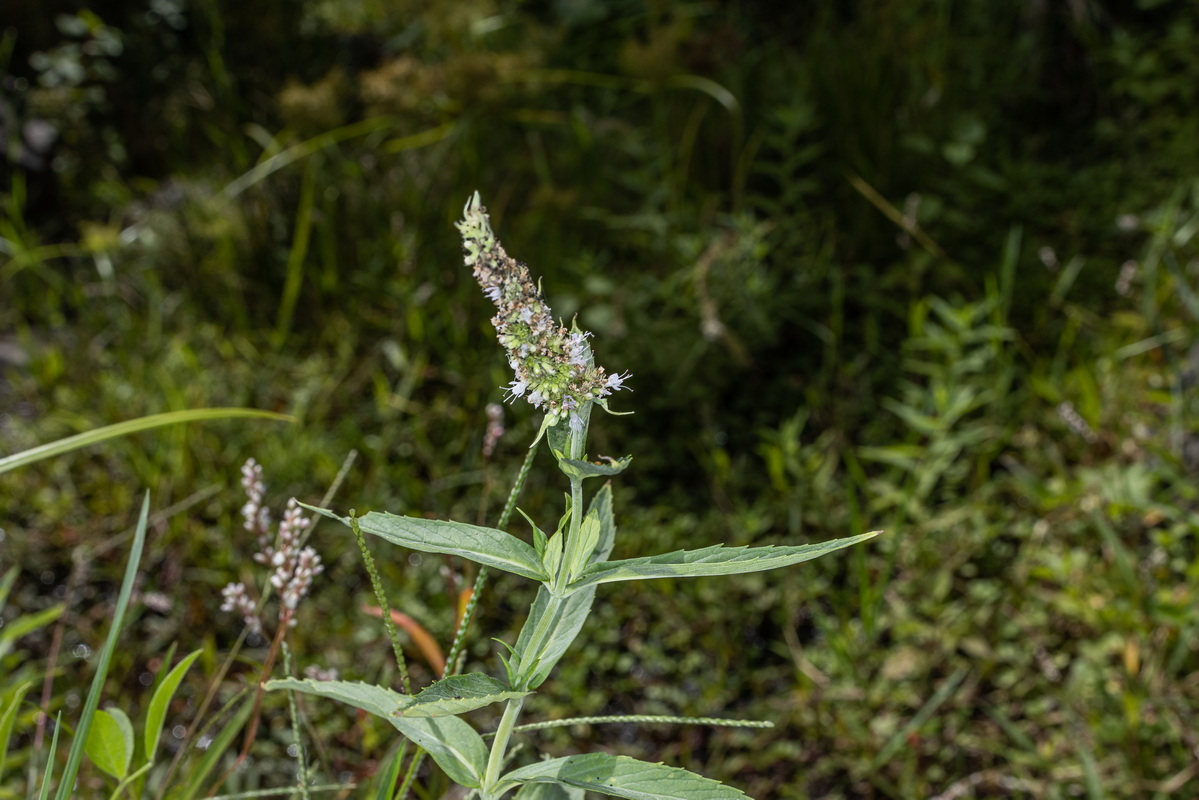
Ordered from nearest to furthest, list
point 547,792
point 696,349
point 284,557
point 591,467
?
point 591,467 → point 547,792 → point 284,557 → point 696,349

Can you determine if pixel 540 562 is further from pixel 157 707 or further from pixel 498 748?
pixel 157 707

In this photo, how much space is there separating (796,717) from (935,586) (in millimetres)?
456

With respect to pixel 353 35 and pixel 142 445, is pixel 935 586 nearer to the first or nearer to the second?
pixel 142 445

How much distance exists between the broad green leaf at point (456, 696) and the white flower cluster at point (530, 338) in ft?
0.76

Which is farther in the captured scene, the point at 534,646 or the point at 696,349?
the point at 696,349

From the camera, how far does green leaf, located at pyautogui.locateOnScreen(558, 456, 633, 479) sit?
715 mm

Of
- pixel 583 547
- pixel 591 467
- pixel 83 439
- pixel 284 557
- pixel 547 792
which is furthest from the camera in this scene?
pixel 83 439

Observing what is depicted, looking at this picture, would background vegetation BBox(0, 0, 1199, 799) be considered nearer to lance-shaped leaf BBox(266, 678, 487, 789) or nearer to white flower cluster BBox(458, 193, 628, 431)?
lance-shaped leaf BBox(266, 678, 487, 789)

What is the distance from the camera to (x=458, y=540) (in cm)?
80

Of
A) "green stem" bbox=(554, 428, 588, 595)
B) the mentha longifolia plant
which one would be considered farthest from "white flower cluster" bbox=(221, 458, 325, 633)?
"green stem" bbox=(554, 428, 588, 595)

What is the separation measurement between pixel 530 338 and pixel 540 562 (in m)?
0.23

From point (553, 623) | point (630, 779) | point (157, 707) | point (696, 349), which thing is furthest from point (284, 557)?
point (696, 349)

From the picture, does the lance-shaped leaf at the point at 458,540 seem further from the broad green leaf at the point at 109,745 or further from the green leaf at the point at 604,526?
the broad green leaf at the point at 109,745

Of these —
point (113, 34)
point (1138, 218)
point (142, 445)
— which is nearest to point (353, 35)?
point (113, 34)
